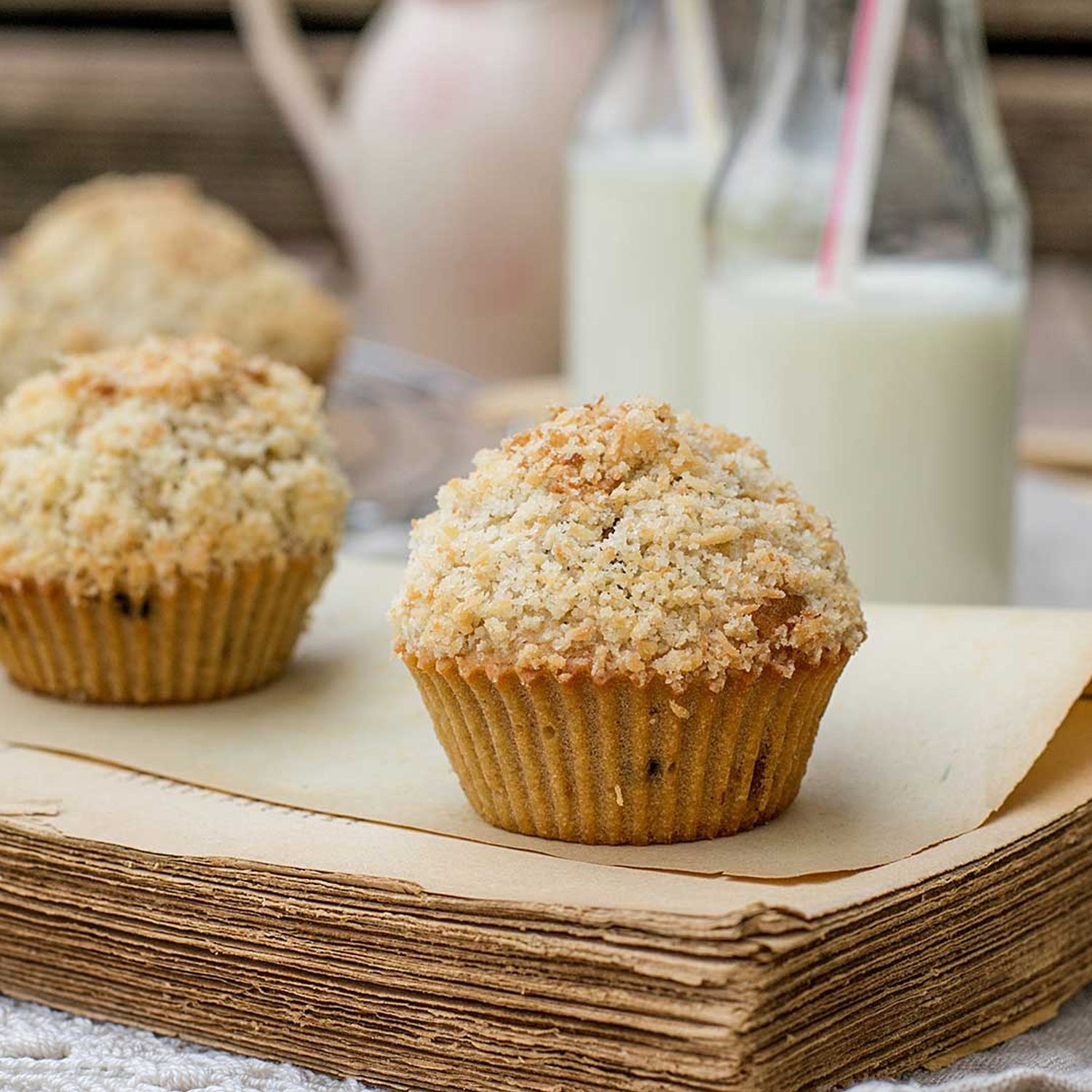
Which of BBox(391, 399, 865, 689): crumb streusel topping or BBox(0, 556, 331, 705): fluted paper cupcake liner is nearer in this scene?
BBox(391, 399, 865, 689): crumb streusel topping

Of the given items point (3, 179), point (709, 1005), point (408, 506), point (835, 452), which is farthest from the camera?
point (3, 179)

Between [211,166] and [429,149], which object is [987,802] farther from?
[211,166]

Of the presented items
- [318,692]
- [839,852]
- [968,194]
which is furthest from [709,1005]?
[968,194]

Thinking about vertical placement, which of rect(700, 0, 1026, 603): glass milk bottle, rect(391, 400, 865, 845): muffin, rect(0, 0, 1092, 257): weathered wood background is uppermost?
rect(391, 400, 865, 845): muffin

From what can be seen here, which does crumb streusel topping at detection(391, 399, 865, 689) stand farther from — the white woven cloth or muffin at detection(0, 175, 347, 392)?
muffin at detection(0, 175, 347, 392)

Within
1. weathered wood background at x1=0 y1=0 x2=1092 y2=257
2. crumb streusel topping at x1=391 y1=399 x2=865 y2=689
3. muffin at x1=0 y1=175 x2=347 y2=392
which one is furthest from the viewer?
weathered wood background at x1=0 y1=0 x2=1092 y2=257

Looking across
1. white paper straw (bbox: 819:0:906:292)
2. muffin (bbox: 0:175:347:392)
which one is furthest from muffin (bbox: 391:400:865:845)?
muffin (bbox: 0:175:347:392)
